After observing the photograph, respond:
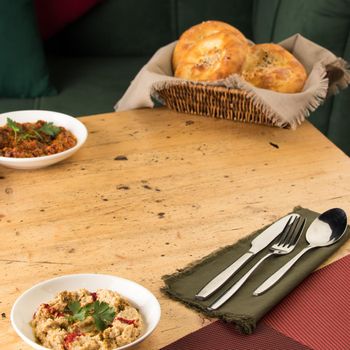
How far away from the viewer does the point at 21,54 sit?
2.25 meters

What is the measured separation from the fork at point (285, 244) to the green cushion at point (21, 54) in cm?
136

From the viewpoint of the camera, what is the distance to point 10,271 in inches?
40.8

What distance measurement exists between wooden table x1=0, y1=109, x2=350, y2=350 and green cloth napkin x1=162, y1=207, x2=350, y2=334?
0.02 m

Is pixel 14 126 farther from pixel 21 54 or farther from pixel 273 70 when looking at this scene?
pixel 21 54

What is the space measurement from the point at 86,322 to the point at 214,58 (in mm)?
875

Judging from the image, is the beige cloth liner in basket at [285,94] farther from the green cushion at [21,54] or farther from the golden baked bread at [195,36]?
the green cushion at [21,54]

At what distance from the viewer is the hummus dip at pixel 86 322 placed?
0.84m

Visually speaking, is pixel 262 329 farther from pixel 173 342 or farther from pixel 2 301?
pixel 2 301

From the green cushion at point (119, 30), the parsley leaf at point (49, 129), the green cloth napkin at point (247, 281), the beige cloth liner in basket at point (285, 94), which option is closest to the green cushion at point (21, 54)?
the green cushion at point (119, 30)

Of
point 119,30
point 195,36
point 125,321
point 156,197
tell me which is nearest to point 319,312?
point 125,321

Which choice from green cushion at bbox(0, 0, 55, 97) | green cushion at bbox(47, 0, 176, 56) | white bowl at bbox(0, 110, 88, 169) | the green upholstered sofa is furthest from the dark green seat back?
white bowl at bbox(0, 110, 88, 169)

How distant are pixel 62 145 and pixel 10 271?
1.31 ft

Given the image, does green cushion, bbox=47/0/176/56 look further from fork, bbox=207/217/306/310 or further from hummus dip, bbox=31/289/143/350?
hummus dip, bbox=31/289/143/350

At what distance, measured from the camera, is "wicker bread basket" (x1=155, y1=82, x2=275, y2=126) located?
153cm
